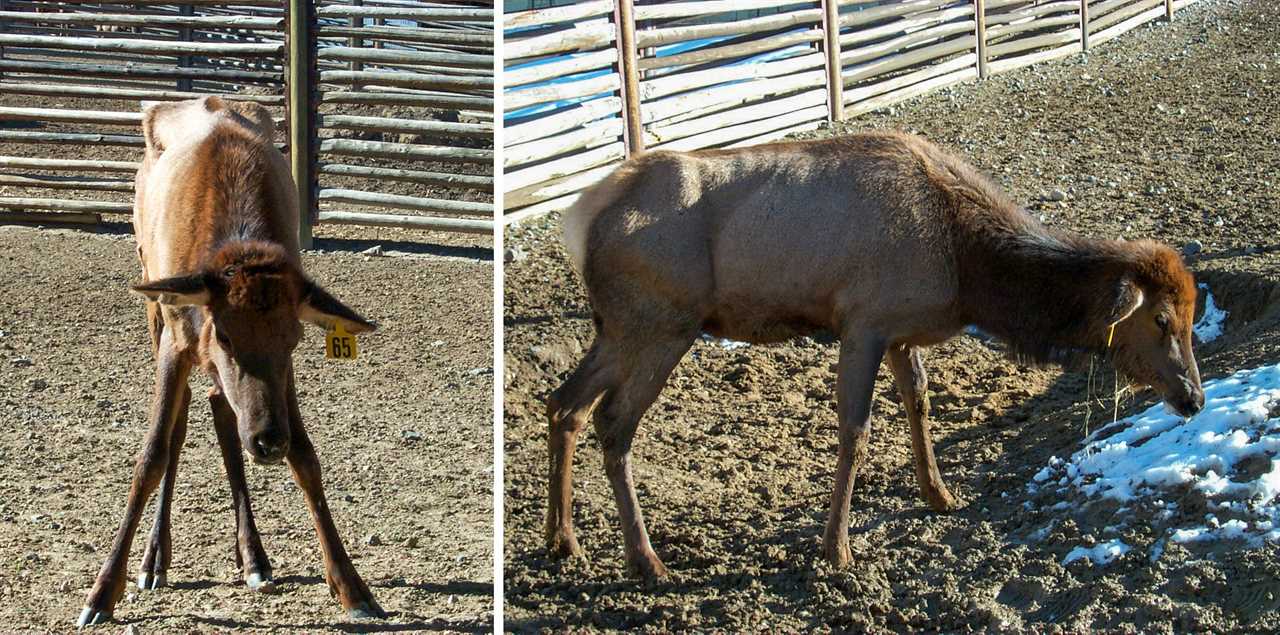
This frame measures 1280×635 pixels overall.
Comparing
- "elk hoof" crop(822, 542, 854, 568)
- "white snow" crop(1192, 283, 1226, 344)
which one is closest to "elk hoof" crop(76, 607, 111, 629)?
"elk hoof" crop(822, 542, 854, 568)

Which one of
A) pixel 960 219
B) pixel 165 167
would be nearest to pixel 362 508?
pixel 165 167

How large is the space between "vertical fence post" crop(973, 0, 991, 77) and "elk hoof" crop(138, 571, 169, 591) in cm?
1185

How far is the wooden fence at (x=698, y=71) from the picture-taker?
32.1 ft

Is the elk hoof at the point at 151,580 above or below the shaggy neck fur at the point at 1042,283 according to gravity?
below

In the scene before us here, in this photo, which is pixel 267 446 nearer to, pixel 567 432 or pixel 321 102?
pixel 567 432

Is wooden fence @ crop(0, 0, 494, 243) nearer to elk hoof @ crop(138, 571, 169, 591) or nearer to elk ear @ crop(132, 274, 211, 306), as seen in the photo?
elk hoof @ crop(138, 571, 169, 591)

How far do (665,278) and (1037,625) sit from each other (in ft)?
6.40

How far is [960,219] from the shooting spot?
18.2 feet

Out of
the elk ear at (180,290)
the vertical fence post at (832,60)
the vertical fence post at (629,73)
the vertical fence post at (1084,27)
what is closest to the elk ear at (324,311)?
the elk ear at (180,290)

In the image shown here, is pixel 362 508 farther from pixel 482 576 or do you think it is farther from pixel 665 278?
pixel 665 278

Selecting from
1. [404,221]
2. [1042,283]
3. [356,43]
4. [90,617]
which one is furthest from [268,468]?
[356,43]

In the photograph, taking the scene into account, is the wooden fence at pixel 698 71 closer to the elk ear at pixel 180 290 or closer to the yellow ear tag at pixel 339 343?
the yellow ear tag at pixel 339 343

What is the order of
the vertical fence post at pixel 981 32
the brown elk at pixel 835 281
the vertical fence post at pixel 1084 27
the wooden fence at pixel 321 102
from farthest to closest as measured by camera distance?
the vertical fence post at pixel 1084 27, the vertical fence post at pixel 981 32, the wooden fence at pixel 321 102, the brown elk at pixel 835 281

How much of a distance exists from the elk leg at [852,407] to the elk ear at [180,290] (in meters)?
2.49
